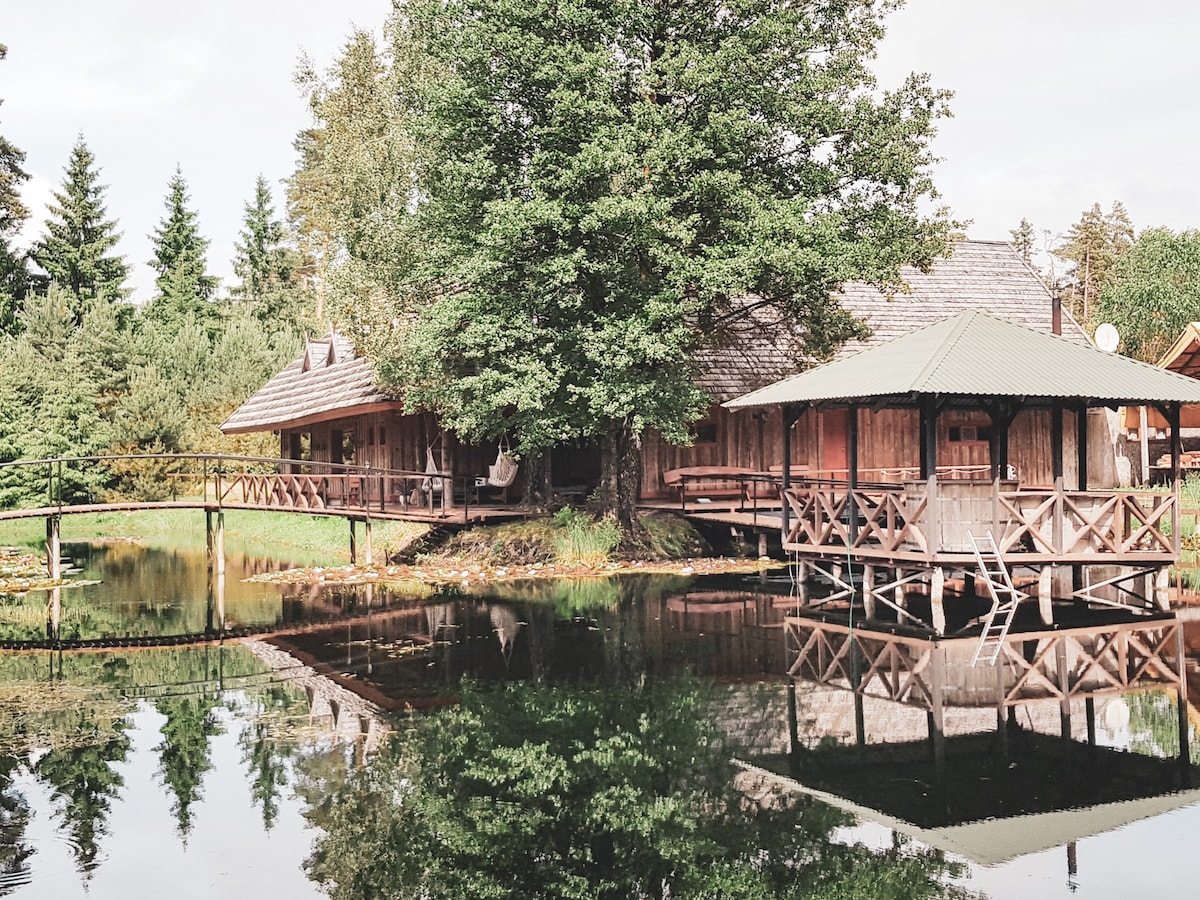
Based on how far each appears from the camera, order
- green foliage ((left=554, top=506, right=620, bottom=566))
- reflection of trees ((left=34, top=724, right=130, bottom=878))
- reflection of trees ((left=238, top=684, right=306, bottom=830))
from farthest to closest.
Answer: green foliage ((left=554, top=506, right=620, bottom=566)), reflection of trees ((left=238, top=684, right=306, bottom=830)), reflection of trees ((left=34, top=724, right=130, bottom=878))

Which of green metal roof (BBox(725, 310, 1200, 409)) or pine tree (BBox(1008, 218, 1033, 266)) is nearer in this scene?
green metal roof (BBox(725, 310, 1200, 409))

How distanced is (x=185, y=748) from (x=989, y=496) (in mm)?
11005

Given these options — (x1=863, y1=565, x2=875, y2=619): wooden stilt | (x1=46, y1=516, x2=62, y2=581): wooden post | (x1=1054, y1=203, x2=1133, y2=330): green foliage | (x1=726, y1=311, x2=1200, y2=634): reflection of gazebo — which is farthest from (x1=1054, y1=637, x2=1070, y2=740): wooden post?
(x1=1054, y1=203, x2=1133, y2=330): green foliage

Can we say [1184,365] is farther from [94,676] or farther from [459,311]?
[94,676]

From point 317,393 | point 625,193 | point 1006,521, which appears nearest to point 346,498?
point 317,393

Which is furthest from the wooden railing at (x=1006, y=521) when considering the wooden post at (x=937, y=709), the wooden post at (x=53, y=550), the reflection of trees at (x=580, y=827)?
the wooden post at (x=53, y=550)

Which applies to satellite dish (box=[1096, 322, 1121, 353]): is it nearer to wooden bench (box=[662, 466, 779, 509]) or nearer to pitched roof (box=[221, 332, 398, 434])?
wooden bench (box=[662, 466, 779, 509])

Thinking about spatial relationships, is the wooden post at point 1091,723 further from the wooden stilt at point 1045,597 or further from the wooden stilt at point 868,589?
the wooden stilt at point 868,589

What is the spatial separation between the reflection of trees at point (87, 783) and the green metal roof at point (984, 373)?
1030 centimetres

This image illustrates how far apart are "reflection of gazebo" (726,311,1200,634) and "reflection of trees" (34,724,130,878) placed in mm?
9938

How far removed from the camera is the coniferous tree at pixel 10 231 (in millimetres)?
49844

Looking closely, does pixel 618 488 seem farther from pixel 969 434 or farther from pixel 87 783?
pixel 87 783

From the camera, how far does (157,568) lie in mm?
26547

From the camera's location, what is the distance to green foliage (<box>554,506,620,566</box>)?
2227 centimetres
